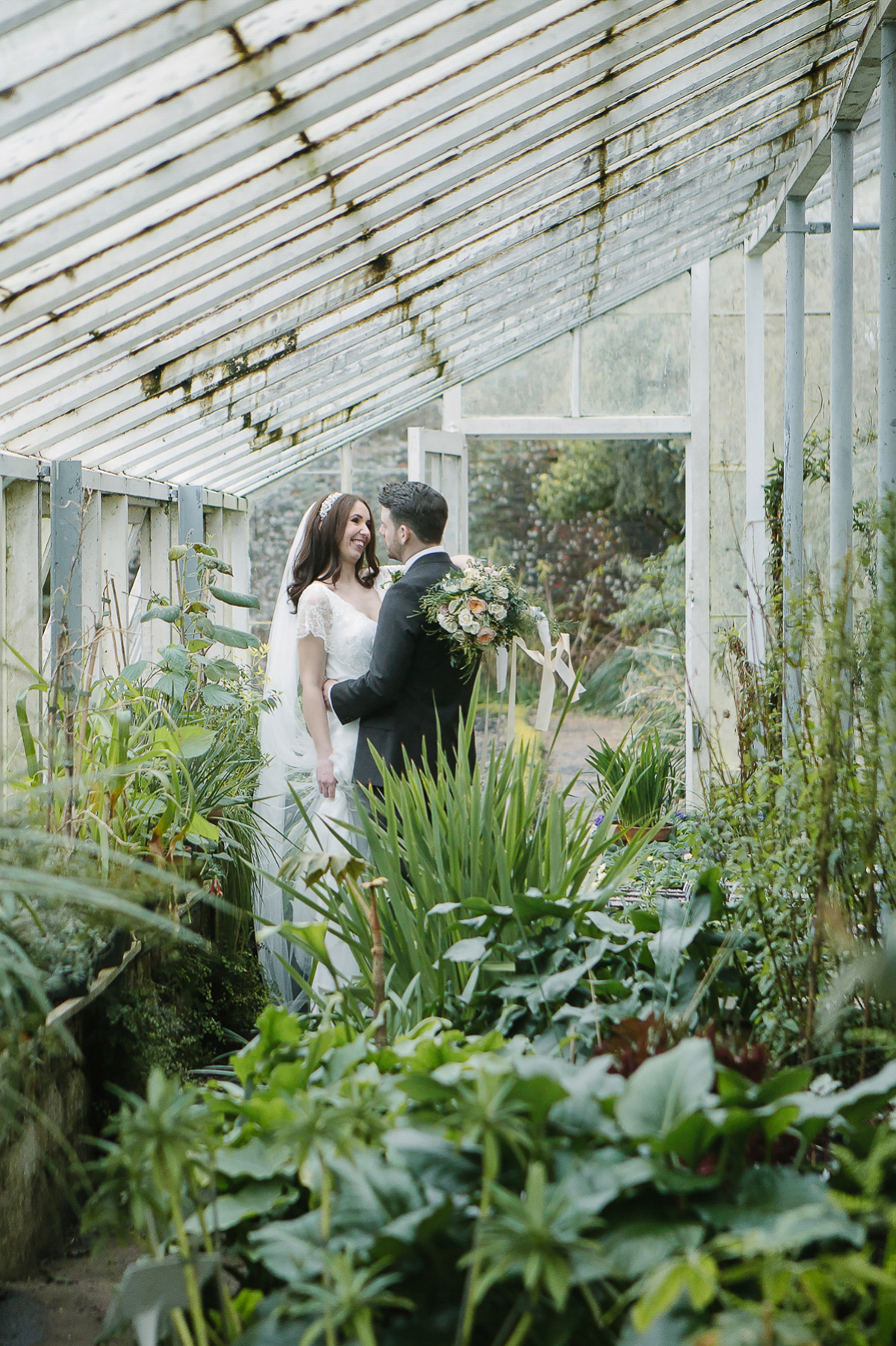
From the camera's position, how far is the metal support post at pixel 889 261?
2830 mm

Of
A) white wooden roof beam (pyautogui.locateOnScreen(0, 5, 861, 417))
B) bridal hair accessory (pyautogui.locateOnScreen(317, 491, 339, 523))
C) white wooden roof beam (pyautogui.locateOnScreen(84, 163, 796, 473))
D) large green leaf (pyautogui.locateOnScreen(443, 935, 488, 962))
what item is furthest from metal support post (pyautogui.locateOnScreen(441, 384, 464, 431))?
large green leaf (pyautogui.locateOnScreen(443, 935, 488, 962))

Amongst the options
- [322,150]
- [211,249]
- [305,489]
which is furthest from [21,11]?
[305,489]

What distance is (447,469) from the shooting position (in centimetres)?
678

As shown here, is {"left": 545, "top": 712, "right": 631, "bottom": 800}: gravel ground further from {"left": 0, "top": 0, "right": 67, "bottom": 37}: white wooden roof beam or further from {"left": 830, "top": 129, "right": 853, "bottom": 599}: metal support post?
{"left": 0, "top": 0, "right": 67, "bottom": 37}: white wooden roof beam

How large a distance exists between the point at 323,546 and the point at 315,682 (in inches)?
19.2

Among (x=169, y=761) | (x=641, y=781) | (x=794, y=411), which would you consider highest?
(x=794, y=411)

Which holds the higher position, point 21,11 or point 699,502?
point 21,11

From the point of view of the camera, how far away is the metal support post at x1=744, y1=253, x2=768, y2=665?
19.0ft

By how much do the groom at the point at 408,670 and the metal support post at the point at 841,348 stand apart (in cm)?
122

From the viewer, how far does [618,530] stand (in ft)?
50.8

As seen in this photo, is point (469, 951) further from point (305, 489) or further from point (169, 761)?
point (305, 489)

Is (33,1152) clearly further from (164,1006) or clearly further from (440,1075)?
(440,1075)

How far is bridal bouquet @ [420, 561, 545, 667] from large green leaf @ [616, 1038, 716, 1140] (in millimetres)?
2278

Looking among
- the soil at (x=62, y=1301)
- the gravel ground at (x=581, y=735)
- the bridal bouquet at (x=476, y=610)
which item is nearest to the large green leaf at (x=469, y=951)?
the soil at (x=62, y=1301)
